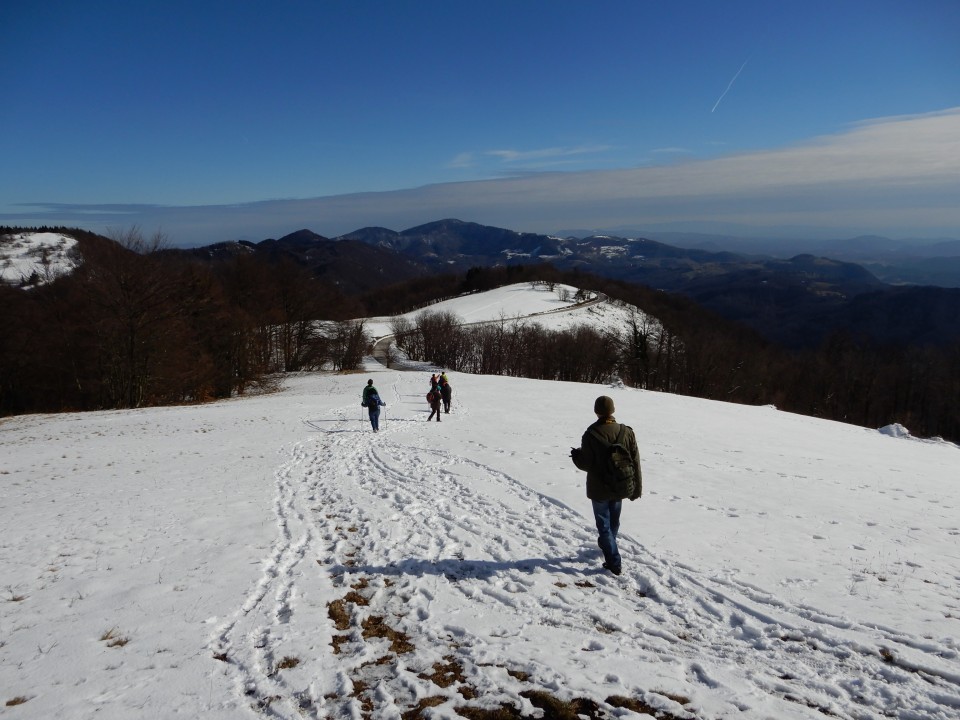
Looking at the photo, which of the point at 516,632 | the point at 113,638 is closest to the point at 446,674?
the point at 516,632

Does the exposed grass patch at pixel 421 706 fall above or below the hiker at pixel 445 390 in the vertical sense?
above

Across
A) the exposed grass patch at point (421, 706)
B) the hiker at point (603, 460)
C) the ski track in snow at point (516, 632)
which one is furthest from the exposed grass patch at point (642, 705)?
the hiker at point (603, 460)

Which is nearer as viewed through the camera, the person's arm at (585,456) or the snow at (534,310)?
the person's arm at (585,456)

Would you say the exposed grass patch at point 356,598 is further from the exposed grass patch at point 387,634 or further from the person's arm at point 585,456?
the person's arm at point 585,456

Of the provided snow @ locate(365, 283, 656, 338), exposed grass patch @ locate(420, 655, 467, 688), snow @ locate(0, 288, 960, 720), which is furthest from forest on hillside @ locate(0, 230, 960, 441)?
exposed grass patch @ locate(420, 655, 467, 688)

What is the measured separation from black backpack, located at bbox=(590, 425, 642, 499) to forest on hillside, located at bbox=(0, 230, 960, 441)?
33.0 meters

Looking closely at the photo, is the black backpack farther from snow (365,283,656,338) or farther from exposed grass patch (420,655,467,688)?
snow (365,283,656,338)

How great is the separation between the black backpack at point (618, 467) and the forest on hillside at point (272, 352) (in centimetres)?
3296

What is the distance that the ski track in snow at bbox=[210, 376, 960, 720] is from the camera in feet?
15.9

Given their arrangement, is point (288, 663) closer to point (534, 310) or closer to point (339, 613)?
point (339, 613)

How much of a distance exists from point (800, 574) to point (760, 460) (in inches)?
417

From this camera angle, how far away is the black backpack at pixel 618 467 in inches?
283

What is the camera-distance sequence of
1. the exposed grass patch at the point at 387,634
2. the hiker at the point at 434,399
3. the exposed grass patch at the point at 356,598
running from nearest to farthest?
1. the exposed grass patch at the point at 387,634
2. the exposed grass patch at the point at 356,598
3. the hiker at the point at 434,399

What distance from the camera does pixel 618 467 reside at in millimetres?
7199
